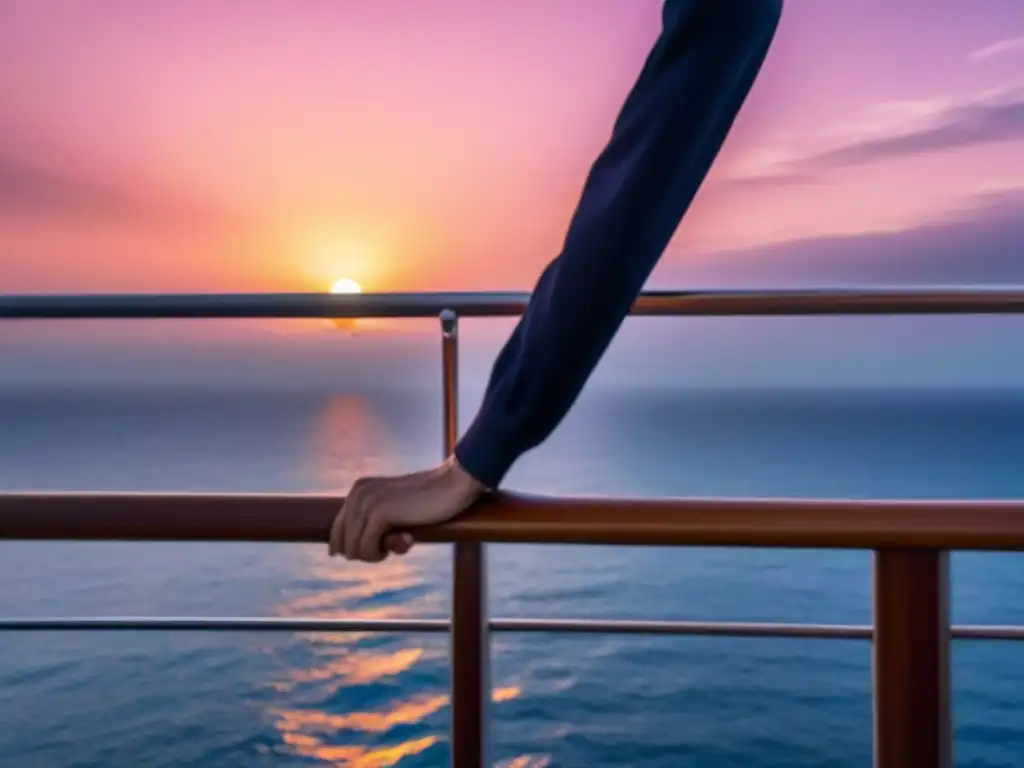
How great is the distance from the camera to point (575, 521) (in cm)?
38

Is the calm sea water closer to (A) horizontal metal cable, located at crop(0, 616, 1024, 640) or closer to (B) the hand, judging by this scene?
(A) horizontal metal cable, located at crop(0, 616, 1024, 640)

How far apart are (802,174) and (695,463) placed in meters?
16.9

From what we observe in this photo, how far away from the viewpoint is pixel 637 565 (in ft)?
60.5

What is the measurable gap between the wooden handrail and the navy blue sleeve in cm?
4

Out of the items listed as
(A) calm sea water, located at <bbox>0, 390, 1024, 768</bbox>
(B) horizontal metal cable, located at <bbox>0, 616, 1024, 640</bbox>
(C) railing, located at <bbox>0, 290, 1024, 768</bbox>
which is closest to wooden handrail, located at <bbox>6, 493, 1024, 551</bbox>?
(C) railing, located at <bbox>0, 290, 1024, 768</bbox>

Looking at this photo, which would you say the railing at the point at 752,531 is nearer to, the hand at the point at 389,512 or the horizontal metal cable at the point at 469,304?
the hand at the point at 389,512

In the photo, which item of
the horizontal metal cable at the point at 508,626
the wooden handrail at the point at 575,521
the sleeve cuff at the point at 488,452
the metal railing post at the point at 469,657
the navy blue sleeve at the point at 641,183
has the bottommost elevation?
the horizontal metal cable at the point at 508,626

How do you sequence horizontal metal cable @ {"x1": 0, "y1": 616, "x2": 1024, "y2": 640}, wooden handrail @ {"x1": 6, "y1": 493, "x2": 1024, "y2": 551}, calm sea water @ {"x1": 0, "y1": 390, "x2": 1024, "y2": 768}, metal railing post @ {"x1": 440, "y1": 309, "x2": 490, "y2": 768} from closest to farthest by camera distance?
wooden handrail @ {"x1": 6, "y1": 493, "x2": 1024, "y2": 551} → metal railing post @ {"x1": 440, "y1": 309, "x2": 490, "y2": 768} → horizontal metal cable @ {"x1": 0, "y1": 616, "x2": 1024, "y2": 640} → calm sea water @ {"x1": 0, "y1": 390, "x2": 1024, "y2": 768}

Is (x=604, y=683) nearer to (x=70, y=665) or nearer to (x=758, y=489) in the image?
(x=70, y=665)

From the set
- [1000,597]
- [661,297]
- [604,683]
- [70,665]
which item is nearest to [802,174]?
[1000,597]

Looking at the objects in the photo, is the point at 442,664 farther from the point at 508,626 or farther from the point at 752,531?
the point at 752,531

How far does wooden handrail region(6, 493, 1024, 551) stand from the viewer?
14.5 inches

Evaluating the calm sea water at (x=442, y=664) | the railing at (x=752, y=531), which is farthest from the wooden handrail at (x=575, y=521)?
the calm sea water at (x=442, y=664)

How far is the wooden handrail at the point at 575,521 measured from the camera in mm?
369
